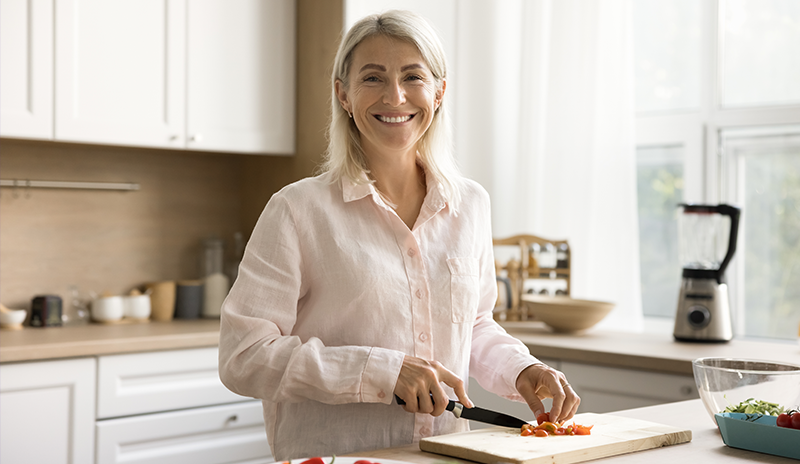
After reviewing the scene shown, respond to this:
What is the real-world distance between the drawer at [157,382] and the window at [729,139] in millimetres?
1640

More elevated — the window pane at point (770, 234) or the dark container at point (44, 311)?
the window pane at point (770, 234)

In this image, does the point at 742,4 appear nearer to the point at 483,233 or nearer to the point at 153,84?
the point at 483,233

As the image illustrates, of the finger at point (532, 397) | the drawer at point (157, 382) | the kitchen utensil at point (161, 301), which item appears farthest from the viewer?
the kitchen utensil at point (161, 301)

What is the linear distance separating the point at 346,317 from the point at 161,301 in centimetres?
189

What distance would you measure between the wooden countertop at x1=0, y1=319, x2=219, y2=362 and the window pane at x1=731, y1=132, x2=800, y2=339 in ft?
6.11

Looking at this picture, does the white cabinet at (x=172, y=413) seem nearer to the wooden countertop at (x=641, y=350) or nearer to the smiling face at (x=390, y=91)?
the wooden countertop at (x=641, y=350)

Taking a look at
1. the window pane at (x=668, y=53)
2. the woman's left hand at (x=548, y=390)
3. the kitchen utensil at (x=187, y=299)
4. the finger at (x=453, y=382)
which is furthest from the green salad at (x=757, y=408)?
the kitchen utensil at (x=187, y=299)

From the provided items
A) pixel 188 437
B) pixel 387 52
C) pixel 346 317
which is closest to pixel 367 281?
pixel 346 317

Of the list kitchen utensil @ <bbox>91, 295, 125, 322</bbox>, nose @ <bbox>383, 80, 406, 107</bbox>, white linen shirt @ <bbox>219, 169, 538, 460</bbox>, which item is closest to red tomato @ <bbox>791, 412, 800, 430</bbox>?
white linen shirt @ <bbox>219, 169, 538, 460</bbox>

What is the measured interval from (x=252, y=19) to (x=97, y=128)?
2.49 feet

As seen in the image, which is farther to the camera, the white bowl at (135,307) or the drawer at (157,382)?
the white bowl at (135,307)

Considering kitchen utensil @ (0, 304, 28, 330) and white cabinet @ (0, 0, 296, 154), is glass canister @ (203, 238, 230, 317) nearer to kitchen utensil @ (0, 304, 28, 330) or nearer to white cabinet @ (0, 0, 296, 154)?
white cabinet @ (0, 0, 296, 154)

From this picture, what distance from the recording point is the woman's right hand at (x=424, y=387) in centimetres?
111

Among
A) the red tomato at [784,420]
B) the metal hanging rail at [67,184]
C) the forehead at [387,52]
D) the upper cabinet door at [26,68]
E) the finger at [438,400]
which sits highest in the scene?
the upper cabinet door at [26,68]
